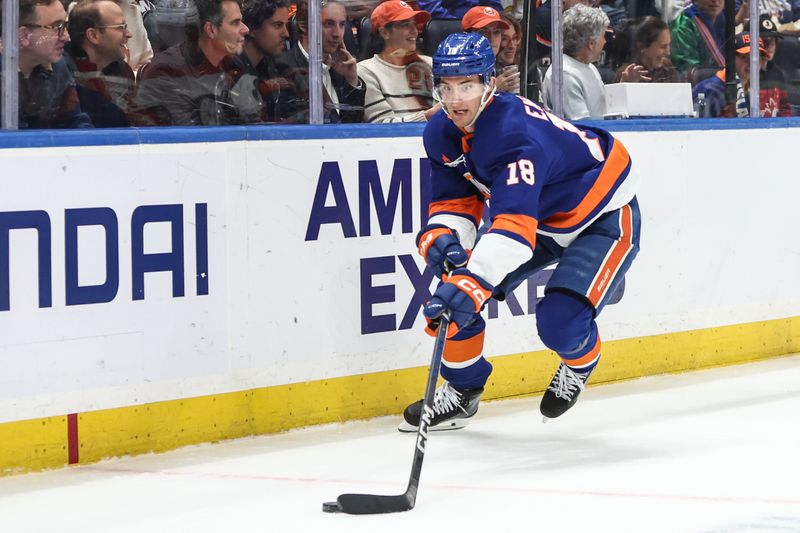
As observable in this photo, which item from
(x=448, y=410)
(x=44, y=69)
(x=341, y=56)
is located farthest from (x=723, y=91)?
(x=44, y=69)

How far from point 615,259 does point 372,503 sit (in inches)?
52.2

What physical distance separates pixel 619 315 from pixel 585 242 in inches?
46.1

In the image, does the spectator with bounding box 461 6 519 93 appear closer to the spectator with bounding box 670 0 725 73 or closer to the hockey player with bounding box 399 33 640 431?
the hockey player with bounding box 399 33 640 431

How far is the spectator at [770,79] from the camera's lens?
19.4 feet

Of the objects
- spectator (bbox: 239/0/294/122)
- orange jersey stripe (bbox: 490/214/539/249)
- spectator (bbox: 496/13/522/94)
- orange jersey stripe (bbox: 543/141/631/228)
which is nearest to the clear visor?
orange jersey stripe (bbox: 490/214/539/249)

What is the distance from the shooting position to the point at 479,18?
16.2ft

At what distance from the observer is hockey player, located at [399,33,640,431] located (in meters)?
3.67

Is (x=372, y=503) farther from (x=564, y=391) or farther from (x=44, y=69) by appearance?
(x=44, y=69)

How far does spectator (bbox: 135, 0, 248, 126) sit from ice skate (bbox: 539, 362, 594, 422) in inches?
50.8

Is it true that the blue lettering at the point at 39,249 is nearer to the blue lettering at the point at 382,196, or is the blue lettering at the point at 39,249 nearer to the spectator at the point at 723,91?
the blue lettering at the point at 382,196

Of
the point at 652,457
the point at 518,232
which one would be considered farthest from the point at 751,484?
the point at 518,232

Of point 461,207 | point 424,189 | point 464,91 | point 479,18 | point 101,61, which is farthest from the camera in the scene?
point 479,18

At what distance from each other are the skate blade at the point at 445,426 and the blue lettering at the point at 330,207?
2.14 feet

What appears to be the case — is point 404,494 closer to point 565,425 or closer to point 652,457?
point 652,457
